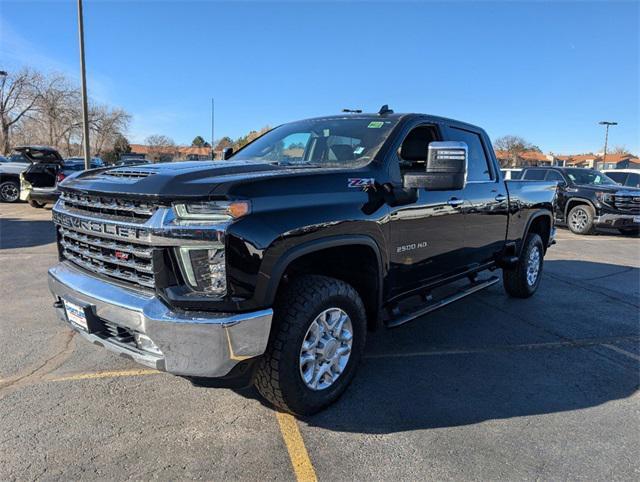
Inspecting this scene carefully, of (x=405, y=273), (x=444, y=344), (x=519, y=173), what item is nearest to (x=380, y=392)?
(x=405, y=273)

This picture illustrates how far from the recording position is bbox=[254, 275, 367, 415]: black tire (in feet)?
8.93

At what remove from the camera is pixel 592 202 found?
12.9 metres

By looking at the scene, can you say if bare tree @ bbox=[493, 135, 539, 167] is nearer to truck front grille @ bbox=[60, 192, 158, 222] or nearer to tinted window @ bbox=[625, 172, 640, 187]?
tinted window @ bbox=[625, 172, 640, 187]

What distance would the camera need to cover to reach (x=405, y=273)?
3715 millimetres

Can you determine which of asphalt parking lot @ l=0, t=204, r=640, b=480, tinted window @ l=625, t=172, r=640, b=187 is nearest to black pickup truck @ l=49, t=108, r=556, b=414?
asphalt parking lot @ l=0, t=204, r=640, b=480

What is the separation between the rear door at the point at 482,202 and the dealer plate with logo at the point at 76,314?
3.29m

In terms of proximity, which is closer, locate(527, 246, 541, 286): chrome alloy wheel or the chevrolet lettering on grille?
the chevrolet lettering on grille

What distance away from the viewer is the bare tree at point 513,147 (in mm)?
67812

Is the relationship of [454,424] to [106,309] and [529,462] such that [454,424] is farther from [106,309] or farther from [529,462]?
[106,309]

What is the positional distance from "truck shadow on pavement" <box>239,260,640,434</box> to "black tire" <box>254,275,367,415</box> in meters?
0.21

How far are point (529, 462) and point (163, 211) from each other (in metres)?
2.47

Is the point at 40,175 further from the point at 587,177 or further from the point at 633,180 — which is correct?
the point at 633,180

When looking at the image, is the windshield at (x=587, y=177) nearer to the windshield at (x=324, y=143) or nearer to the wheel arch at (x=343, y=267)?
the windshield at (x=324, y=143)

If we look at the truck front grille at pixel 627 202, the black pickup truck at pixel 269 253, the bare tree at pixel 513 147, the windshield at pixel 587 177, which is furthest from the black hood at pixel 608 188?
the bare tree at pixel 513 147
